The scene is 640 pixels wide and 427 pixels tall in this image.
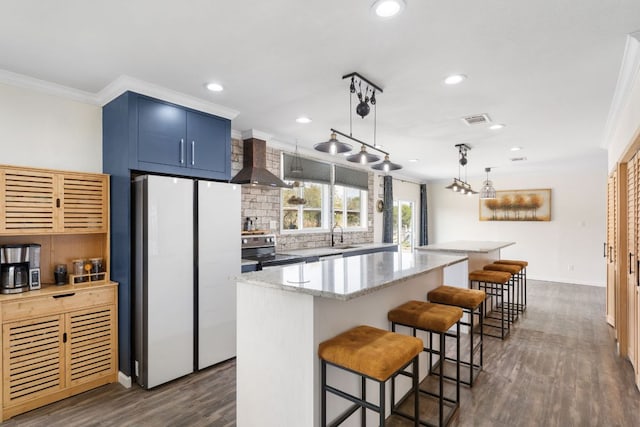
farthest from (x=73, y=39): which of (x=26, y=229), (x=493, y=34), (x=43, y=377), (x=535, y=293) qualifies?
(x=535, y=293)

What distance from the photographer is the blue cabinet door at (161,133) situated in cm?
295

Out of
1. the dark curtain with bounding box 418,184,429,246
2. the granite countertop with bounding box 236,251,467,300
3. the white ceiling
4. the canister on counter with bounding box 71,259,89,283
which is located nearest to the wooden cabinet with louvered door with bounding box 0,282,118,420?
the canister on counter with bounding box 71,259,89,283

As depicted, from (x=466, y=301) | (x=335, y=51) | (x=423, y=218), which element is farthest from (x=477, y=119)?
A: (x=423, y=218)

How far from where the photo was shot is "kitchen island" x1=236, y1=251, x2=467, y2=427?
1.85 meters

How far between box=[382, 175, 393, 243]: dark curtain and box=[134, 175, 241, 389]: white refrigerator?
4551mm

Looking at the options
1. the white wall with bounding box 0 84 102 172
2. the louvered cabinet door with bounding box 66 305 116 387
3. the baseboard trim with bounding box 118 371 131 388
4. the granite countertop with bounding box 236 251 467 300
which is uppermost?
the white wall with bounding box 0 84 102 172

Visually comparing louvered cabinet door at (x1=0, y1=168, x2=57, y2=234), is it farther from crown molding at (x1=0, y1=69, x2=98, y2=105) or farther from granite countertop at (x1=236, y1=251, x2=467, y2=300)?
granite countertop at (x1=236, y1=251, x2=467, y2=300)

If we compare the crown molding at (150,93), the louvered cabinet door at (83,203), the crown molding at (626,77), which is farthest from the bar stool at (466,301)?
the louvered cabinet door at (83,203)

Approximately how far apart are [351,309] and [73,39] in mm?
2509

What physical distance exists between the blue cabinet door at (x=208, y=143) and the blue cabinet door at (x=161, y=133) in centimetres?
7

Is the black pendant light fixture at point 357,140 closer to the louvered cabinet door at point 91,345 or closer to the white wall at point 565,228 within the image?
the louvered cabinet door at point 91,345

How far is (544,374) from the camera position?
3.08 metres

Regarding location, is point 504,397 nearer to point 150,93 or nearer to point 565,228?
point 150,93

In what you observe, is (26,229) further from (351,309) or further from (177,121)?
(351,309)
